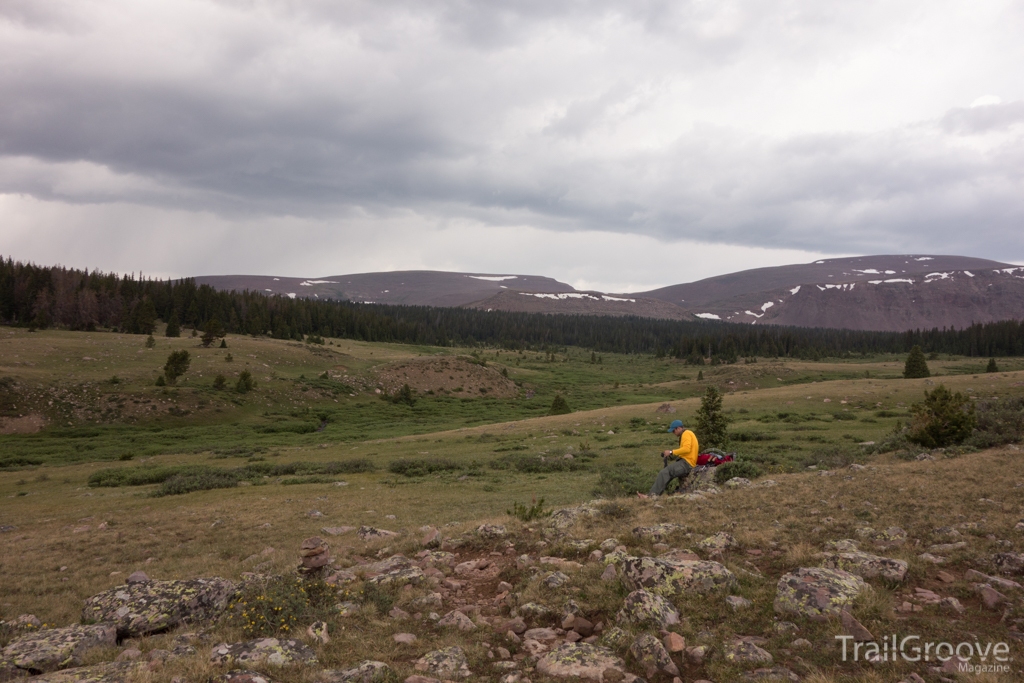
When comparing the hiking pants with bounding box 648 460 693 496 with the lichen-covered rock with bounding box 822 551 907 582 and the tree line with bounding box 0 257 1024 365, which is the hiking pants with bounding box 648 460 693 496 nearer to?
the lichen-covered rock with bounding box 822 551 907 582

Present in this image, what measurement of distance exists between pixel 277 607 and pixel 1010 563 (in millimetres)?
11302

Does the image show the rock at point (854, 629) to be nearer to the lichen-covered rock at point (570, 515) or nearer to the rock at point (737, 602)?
the rock at point (737, 602)

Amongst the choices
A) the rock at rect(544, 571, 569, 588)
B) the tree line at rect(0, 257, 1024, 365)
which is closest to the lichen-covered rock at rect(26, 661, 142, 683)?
the rock at rect(544, 571, 569, 588)

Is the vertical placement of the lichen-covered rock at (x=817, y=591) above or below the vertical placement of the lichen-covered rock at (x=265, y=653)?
above

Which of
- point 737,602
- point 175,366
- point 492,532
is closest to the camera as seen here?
point 737,602

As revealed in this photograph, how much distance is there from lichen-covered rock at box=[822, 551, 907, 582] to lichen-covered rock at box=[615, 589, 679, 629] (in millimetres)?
3225

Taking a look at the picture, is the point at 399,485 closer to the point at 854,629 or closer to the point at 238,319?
the point at 854,629

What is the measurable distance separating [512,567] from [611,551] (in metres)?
2.00

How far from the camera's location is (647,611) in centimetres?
701

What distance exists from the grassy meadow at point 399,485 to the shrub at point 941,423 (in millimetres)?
2293

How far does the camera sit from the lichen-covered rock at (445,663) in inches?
239

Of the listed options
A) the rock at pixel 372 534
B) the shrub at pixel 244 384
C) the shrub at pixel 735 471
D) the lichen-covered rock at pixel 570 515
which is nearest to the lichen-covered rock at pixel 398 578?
the rock at pixel 372 534

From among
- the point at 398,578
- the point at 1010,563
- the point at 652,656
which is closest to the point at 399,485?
the point at 398,578

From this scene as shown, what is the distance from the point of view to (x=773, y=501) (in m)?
12.9
